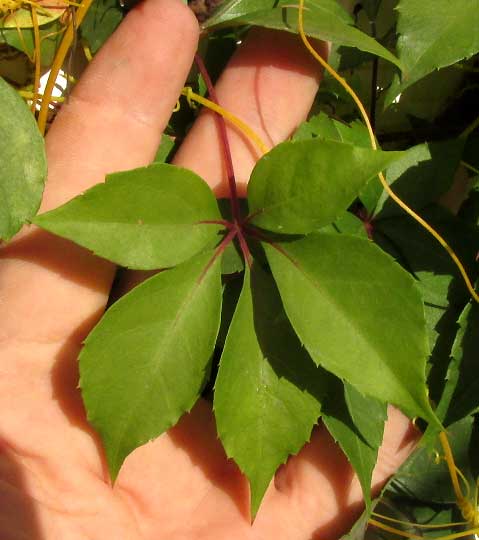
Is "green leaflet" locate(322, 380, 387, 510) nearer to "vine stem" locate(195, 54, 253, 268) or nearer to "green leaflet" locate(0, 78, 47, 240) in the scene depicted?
"vine stem" locate(195, 54, 253, 268)

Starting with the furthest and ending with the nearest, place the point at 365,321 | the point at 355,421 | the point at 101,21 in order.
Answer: the point at 101,21
the point at 355,421
the point at 365,321

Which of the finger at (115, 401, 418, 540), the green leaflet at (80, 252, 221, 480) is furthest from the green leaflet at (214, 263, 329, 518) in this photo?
the finger at (115, 401, 418, 540)

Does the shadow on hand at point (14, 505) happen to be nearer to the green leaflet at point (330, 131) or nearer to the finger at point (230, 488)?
the finger at point (230, 488)

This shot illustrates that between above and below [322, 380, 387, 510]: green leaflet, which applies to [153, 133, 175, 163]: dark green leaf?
above

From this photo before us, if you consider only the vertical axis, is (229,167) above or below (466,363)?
above

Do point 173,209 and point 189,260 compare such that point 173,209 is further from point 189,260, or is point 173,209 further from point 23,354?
point 23,354

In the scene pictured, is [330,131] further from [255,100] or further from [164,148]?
[164,148]

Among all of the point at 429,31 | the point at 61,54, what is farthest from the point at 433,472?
the point at 61,54
